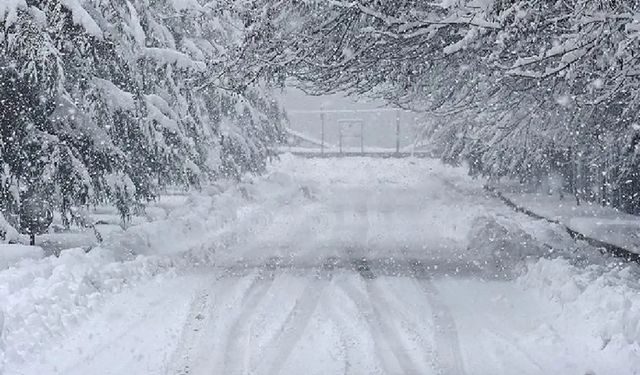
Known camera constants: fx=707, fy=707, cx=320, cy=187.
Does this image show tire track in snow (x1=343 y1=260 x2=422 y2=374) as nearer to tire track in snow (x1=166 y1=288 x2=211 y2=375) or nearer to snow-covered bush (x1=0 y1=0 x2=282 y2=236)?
tire track in snow (x1=166 y1=288 x2=211 y2=375)

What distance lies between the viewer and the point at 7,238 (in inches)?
438

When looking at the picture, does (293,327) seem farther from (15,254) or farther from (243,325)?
(15,254)

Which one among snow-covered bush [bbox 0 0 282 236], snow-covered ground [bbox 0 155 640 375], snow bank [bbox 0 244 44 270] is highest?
snow-covered bush [bbox 0 0 282 236]

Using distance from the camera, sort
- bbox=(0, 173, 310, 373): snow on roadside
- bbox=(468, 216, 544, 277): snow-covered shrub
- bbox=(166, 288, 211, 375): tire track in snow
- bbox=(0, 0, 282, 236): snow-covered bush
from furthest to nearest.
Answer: bbox=(468, 216, 544, 277): snow-covered shrub → bbox=(0, 0, 282, 236): snow-covered bush → bbox=(0, 173, 310, 373): snow on roadside → bbox=(166, 288, 211, 375): tire track in snow

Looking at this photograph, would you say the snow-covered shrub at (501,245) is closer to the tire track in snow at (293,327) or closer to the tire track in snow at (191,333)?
the tire track in snow at (293,327)

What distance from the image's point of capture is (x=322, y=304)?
9.08 meters

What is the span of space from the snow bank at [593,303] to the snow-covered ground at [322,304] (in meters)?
0.02

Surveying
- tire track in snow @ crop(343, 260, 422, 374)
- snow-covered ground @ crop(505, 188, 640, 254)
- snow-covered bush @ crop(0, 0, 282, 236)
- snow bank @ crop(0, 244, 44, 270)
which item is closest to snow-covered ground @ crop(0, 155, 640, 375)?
tire track in snow @ crop(343, 260, 422, 374)

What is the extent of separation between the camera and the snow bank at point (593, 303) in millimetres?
7023

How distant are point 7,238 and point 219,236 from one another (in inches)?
202

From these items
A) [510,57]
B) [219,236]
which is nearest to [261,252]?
[219,236]

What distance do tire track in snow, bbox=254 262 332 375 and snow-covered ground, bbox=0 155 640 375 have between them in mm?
23

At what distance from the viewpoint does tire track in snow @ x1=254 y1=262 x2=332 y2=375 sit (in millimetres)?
6765

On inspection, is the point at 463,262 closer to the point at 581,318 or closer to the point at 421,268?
the point at 421,268
